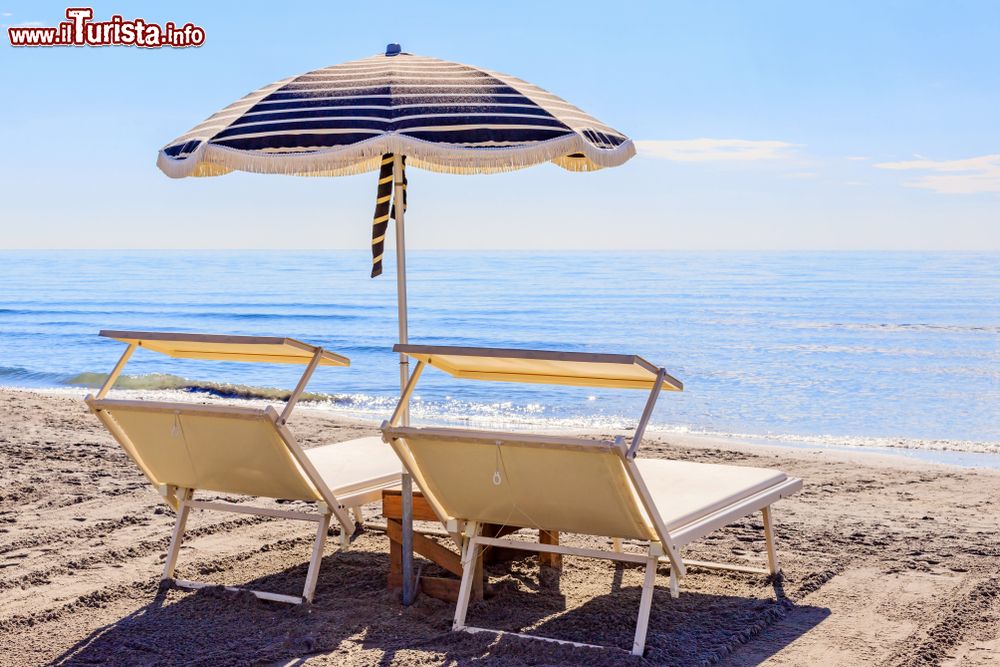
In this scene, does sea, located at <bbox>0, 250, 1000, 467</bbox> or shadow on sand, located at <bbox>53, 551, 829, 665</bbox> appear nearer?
shadow on sand, located at <bbox>53, 551, 829, 665</bbox>

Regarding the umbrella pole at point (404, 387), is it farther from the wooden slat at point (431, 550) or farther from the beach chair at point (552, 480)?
the beach chair at point (552, 480)

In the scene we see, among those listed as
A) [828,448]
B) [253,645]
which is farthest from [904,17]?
[253,645]

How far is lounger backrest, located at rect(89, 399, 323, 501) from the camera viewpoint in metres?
4.05

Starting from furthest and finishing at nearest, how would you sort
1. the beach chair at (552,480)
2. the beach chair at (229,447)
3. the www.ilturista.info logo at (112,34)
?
1. the www.ilturista.info logo at (112,34)
2. the beach chair at (229,447)
3. the beach chair at (552,480)

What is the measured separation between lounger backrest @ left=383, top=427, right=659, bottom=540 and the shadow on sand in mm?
430

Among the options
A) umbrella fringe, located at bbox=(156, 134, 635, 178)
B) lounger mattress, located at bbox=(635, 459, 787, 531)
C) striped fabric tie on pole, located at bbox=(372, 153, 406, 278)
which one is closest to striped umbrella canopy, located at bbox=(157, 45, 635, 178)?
umbrella fringe, located at bbox=(156, 134, 635, 178)

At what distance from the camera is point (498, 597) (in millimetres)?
4344

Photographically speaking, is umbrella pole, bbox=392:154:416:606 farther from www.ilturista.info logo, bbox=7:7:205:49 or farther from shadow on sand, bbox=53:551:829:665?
www.ilturista.info logo, bbox=7:7:205:49

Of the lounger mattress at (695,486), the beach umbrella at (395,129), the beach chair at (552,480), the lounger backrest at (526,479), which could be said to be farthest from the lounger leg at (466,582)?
the lounger mattress at (695,486)

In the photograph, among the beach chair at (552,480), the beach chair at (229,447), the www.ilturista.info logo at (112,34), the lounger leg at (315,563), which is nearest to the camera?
the beach chair at (552,480)

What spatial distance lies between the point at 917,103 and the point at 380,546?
133 feet

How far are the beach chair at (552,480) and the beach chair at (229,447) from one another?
497mm

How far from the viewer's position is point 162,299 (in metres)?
35.6

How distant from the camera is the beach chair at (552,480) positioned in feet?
11.5
